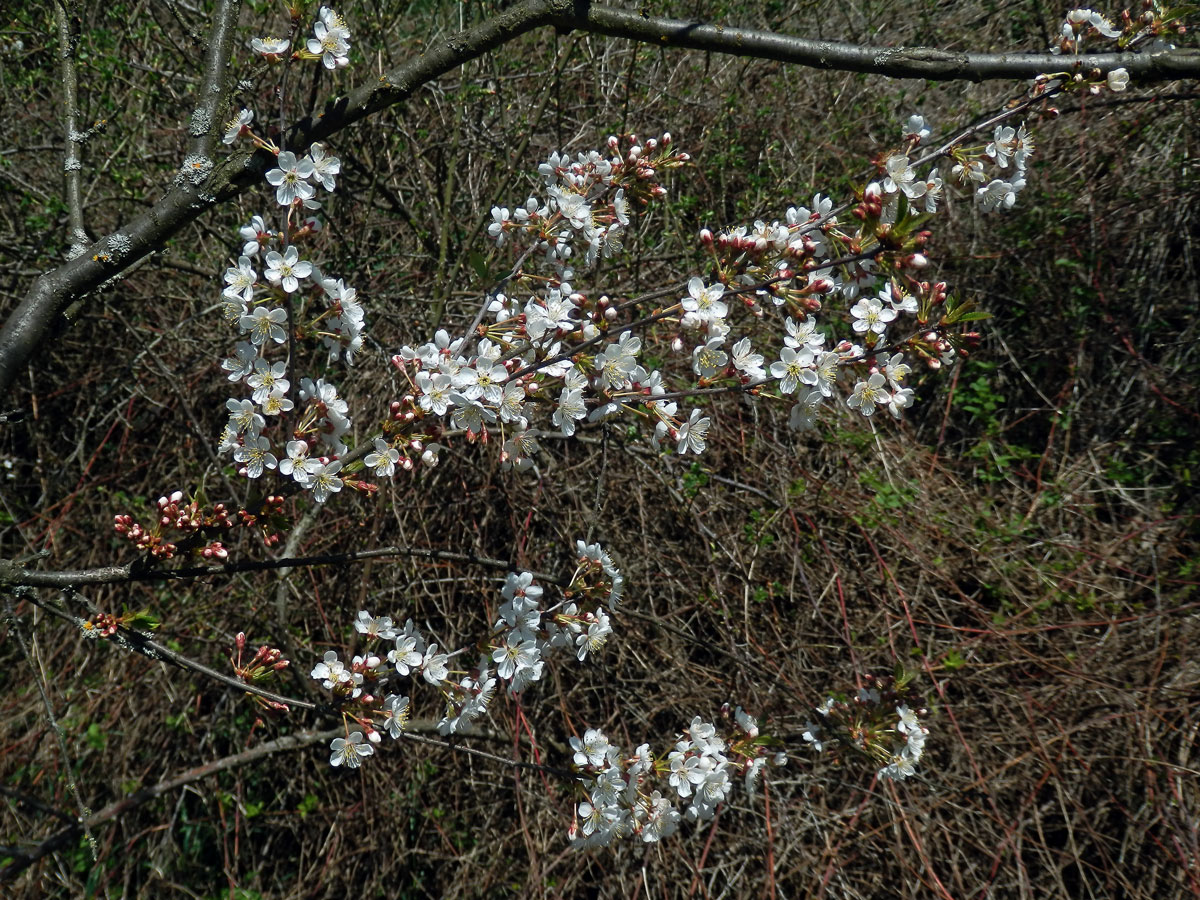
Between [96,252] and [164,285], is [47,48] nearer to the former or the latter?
[164,285]

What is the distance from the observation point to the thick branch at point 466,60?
5.28 feet

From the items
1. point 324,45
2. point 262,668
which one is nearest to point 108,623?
point 262,668

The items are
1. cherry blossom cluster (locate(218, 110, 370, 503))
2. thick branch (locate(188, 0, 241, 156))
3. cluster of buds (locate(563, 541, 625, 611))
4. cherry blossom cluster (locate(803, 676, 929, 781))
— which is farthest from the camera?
cherry blossom cluster (locate(803, 676, 929, 781))

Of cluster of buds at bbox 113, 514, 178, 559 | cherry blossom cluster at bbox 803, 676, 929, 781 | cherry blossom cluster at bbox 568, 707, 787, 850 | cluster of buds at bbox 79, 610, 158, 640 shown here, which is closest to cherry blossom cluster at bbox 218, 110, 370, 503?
cluster of buds at bbox 113, 514, 178, 559

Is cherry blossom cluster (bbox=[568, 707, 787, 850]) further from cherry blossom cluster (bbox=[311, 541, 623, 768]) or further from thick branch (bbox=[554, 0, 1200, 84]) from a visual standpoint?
thick branch (bbox=[554, 0, 1200, 84])

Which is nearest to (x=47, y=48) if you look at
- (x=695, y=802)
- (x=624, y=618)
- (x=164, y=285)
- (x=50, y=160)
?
(x=50, y=160)

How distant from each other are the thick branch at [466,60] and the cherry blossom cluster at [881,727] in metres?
1.57

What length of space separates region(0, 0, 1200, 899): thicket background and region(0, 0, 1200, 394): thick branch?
4.12ft

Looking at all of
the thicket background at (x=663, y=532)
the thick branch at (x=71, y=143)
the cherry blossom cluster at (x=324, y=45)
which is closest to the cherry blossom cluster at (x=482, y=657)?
the thicket background at (x=663, y=532)

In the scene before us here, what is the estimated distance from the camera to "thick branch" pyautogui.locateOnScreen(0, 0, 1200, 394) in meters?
1.61

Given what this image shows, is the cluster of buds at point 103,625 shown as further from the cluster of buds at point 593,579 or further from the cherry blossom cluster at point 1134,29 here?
the cherry blossom cluster at point 1134,29

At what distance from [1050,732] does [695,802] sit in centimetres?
168

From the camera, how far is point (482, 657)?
2.03 metres

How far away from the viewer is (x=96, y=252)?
1610 mm
